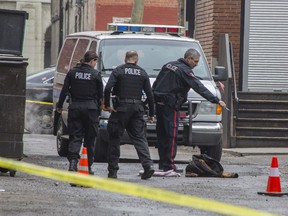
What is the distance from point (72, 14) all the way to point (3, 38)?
34.9 meters

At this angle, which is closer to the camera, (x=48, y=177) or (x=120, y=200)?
(x=120, y=200)

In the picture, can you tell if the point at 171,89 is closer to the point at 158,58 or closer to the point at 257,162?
the point at 158,58

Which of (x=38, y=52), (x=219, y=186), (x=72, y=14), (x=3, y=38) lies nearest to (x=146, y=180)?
(x=219, y=186)

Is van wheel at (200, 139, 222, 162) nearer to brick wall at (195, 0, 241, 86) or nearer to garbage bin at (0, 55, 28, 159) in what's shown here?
garbage bin at (0, 55, 28, 159)

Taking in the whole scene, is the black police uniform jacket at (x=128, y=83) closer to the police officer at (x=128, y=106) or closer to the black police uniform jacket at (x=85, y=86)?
the police officer at (x=128, y=106)

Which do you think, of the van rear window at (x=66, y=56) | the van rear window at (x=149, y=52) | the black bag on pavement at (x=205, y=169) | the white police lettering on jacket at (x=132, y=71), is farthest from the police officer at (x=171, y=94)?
the van rear window at (x=66, y=56)

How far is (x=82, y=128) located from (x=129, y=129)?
67 centimetres

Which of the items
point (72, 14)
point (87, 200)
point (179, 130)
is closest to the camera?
point (87, 200)

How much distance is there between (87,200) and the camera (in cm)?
1255

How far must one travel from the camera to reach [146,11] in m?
43.1

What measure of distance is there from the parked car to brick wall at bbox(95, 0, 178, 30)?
15447 mm

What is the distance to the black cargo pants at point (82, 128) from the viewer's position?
15.6 meters

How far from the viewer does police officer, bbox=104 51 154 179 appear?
15781 millimetres

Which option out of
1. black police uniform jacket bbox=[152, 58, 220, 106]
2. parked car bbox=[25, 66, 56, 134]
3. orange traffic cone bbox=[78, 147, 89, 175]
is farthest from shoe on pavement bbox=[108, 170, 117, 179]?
parked car bbox=[25, 66, 56, 134]
